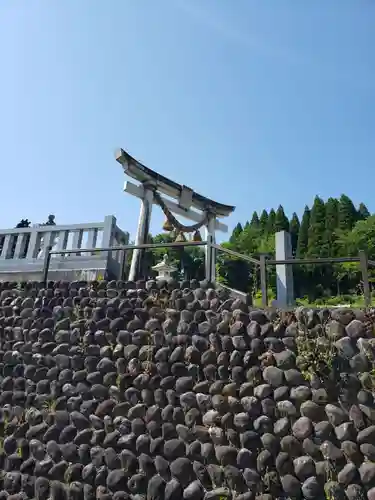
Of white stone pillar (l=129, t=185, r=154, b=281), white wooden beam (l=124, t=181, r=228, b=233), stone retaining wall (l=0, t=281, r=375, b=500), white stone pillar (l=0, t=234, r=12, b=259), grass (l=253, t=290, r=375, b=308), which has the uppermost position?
white wooden beam (l=124, t=181, r=228, b=233)

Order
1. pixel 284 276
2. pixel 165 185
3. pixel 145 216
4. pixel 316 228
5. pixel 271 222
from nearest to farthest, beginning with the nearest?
pixel 284 276
pixel 145 216
pixel 165 185
pixel 316 228
pixel 271 222

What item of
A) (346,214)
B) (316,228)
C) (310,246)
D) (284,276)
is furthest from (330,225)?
(284,276)

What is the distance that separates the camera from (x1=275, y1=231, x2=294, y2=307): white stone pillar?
663 centimetres

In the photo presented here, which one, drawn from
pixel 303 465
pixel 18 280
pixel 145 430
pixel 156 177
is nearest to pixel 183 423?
pixel 145 430

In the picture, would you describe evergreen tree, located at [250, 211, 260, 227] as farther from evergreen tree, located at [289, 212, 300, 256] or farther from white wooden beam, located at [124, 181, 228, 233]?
white wooden beam, located at [124, 181, 228, 233]

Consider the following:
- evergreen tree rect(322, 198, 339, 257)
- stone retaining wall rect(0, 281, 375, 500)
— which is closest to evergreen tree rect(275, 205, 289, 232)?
evergreen tree rect(322, 198, 339, 257)

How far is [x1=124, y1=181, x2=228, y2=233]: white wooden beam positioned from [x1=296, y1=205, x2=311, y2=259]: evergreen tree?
2001 centimetres

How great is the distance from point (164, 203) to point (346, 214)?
27.0 meters

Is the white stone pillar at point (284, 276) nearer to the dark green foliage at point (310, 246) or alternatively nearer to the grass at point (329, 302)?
the grass at point (329, 302)

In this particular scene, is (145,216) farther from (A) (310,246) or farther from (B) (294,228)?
(B) (294,228)

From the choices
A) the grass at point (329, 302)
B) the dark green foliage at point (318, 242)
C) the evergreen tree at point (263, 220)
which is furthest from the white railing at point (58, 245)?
the evergreen tree at point (263, 220)

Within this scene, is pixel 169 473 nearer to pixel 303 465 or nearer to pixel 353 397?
pixel 303 465

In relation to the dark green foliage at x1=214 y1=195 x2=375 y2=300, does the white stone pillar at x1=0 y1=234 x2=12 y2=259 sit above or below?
below

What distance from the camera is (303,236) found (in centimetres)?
3303
